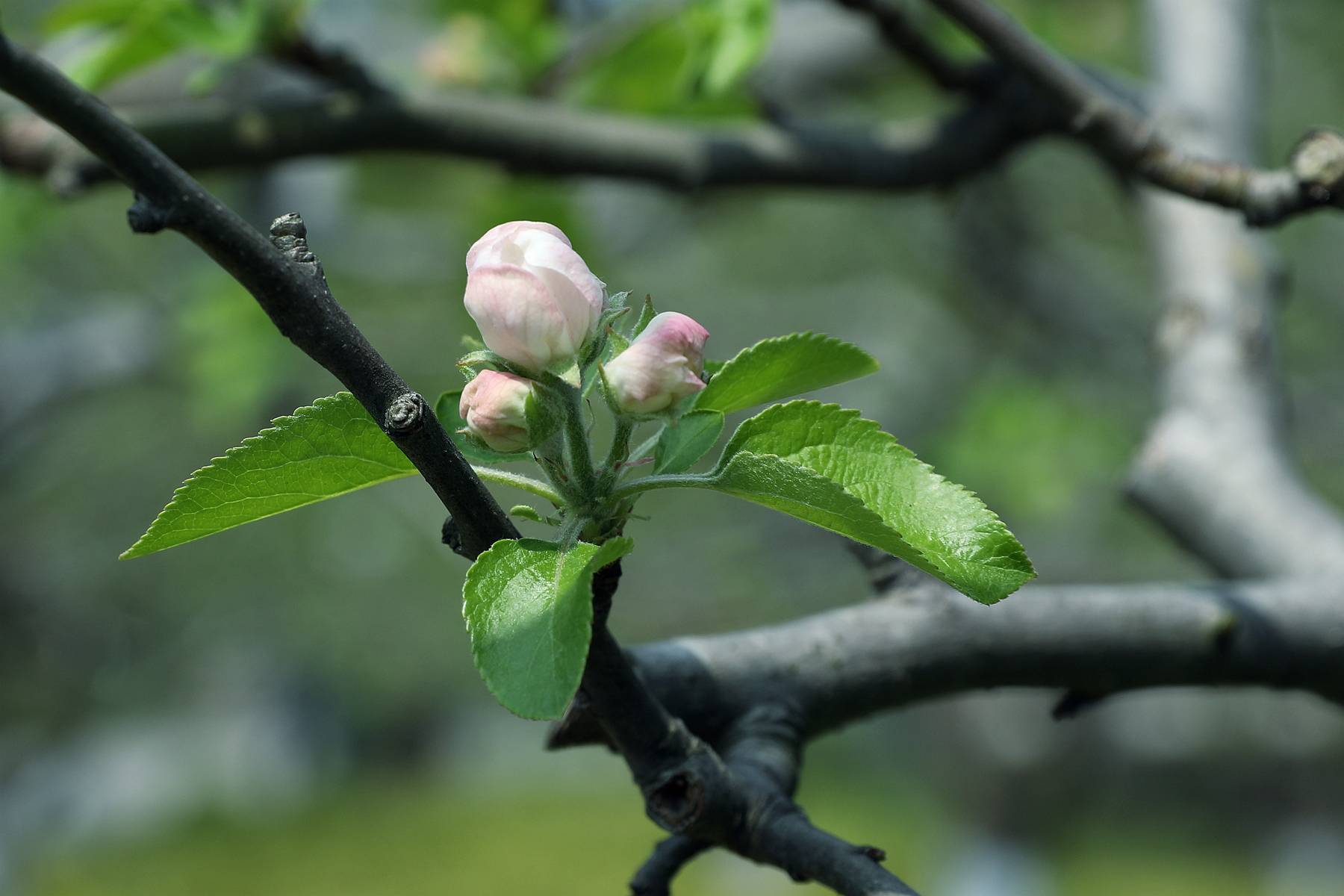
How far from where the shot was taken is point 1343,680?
900 millimetres

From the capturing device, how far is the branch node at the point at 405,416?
1.46ft

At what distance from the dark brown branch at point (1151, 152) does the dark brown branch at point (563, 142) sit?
0.47 meters

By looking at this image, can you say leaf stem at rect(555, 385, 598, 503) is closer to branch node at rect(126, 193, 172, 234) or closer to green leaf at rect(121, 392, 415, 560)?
green leaf at rect(121, 392, 415, 560)

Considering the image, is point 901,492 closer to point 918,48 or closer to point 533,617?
point 533,617

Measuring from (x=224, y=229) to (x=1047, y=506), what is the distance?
9.27 ft

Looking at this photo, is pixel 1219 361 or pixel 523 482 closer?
pixel 523 482

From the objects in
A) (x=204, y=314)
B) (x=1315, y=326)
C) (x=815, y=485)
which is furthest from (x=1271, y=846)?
(x=815, y=485)

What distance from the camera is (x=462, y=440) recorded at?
0.60 m

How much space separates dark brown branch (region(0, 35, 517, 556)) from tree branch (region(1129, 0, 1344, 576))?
0.95 meters

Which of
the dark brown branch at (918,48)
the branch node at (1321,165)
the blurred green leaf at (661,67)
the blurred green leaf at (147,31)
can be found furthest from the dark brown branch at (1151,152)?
the blurred green leaf at (147,31)

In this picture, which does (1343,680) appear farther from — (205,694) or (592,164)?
(205,694)

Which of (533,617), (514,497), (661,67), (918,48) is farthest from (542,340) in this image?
(514,497)

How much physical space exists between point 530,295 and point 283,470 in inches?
5.8

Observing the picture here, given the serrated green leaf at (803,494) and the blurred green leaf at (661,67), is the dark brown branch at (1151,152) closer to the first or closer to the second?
the blurred green leaf at (661,67)
